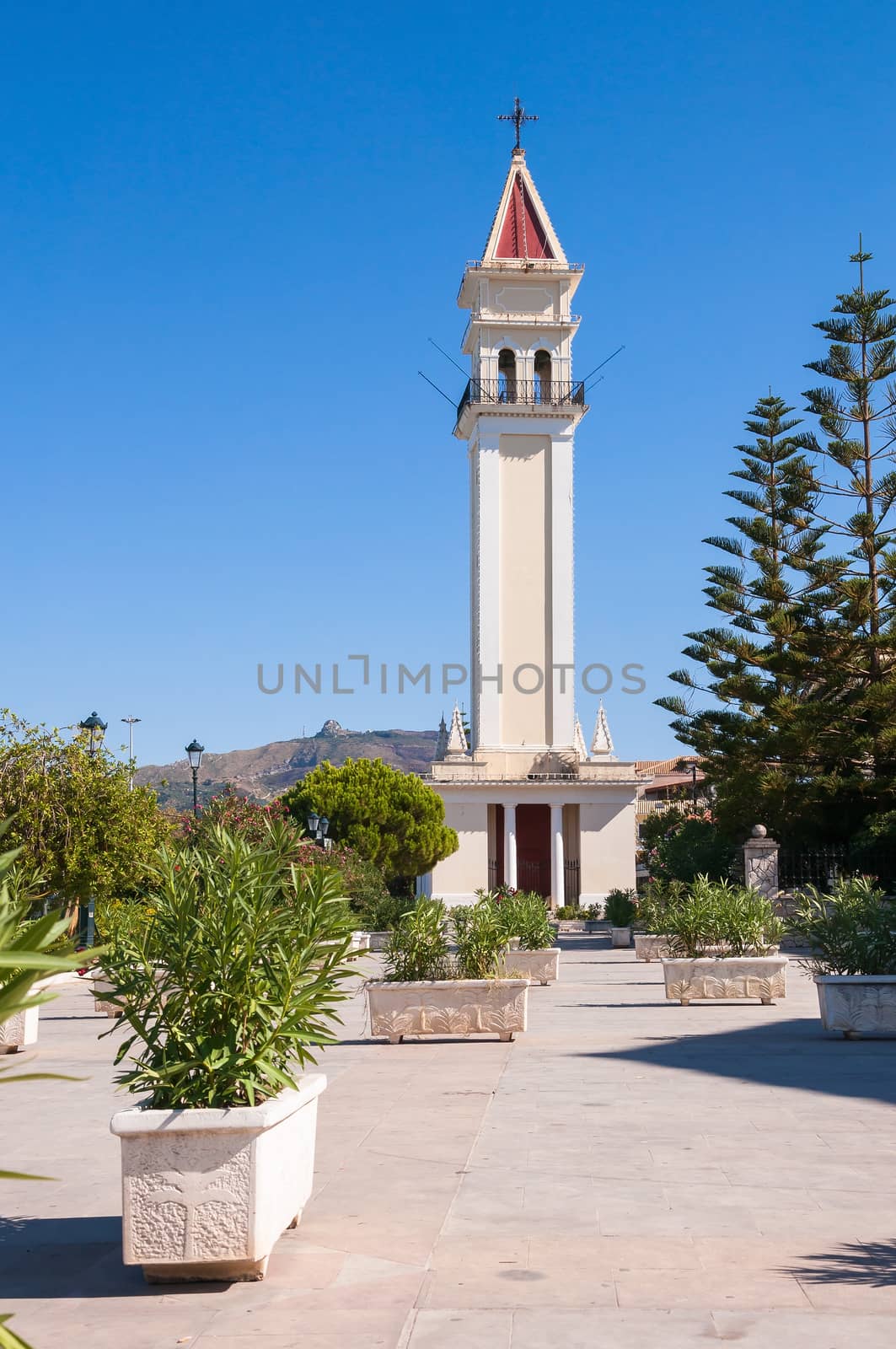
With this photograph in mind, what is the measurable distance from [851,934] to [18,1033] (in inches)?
288

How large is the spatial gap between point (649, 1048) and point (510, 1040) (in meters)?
1.40

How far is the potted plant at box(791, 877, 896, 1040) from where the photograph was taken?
442 inches

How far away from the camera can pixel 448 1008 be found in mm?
11891

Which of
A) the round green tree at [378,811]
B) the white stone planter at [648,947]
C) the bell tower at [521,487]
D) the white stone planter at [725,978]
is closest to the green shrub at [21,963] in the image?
the white stone planter at [725,978]

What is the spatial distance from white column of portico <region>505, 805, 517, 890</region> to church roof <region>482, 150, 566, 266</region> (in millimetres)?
20148

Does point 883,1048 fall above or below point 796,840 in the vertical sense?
below

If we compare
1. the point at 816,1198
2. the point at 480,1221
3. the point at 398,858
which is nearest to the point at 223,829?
the point at 480,1221

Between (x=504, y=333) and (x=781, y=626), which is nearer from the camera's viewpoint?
(x=781, y=626)

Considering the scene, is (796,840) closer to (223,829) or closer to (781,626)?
(781,626)

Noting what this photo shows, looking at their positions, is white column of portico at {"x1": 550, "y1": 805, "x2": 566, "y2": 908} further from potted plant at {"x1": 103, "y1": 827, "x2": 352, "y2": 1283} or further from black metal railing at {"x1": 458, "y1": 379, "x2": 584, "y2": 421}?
potted plant at {"x1": 103, "y1": 827, "x2": 352, "y2": 1283}

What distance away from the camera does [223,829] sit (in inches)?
219

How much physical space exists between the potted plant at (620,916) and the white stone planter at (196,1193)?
25.2 metres

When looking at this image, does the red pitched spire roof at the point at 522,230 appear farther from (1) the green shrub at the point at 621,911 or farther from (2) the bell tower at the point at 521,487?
(1) the green shrub at the point at 621,911

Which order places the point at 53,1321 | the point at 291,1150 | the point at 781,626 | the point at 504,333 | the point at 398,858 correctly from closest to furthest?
A: the point at 53,1321
the point at 291,1150
the point at 781,626
the point at 398,858
the point at 504,333
